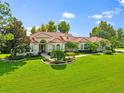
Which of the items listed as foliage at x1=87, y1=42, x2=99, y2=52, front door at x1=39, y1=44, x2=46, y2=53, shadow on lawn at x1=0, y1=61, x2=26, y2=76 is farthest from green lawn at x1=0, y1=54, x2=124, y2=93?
foliage at x1=87, y1=42, x2=99, y2=52

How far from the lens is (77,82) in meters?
33.6

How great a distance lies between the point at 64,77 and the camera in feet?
120

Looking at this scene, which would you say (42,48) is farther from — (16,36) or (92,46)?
(92,46)

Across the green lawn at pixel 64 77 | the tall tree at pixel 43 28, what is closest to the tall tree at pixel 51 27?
the tall tree at pixel 43 28

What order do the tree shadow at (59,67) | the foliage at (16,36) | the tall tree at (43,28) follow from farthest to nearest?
the tall tree at (43,28), the foliage at (16,36), the tree shadow at (59,67)

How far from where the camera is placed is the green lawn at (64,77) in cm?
2991

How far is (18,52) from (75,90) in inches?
1122

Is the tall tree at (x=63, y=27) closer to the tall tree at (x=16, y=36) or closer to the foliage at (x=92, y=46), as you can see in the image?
the foliage at (x=92, y=46)

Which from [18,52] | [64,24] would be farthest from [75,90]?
[64,24]

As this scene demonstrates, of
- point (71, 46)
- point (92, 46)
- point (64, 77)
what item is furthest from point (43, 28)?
point (64, 77)

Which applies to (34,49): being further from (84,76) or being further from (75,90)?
(75,90)

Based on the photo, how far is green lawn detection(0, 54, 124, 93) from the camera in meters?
29.9

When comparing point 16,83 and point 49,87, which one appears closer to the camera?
point 49,87

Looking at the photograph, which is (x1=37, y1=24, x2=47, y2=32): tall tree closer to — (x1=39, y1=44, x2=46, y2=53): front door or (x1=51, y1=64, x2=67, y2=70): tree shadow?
(x1=39, y1=44, x2=46, y2=53): front door
